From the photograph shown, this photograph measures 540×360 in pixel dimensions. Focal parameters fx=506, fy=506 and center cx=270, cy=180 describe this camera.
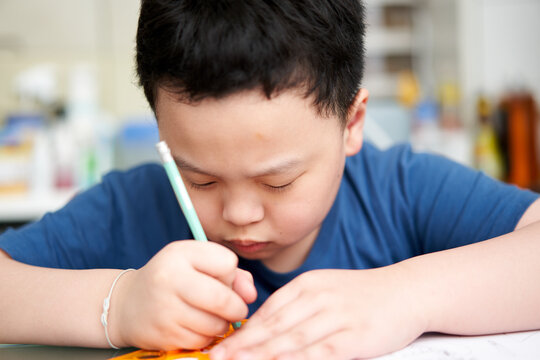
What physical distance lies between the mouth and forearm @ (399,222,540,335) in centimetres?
16

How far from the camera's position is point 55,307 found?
0.50 meters

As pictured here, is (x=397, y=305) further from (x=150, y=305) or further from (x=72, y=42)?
(x=72, y=42)

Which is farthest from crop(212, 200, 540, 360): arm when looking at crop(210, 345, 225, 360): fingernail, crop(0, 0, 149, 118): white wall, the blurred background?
crop(0, 0, 149, 118): white wall

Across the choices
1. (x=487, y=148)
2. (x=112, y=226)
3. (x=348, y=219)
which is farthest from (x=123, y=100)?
(x=348, y=219)

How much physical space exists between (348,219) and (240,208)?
11.3 inches

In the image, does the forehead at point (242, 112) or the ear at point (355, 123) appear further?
the ear at point (355, 123)

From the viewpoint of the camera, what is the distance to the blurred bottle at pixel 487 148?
1.98 meters

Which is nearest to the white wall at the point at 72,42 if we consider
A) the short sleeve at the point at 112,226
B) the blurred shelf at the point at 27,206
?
the blurred shelf at the point at 27,206

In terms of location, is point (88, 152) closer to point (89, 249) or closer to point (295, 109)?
point (89, 249)

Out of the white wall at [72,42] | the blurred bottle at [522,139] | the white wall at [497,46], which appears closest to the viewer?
the blurred bottle at [522,139]

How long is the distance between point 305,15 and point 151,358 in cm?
35

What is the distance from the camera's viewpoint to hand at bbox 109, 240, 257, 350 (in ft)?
1.36

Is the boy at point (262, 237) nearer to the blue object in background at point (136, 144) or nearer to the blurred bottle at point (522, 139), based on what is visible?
the blue object in background at point (136, 144)

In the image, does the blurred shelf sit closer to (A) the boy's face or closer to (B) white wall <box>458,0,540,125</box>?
(A) the boy's face
